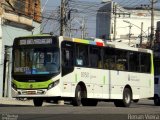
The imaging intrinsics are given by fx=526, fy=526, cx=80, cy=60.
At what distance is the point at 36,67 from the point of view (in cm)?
2398

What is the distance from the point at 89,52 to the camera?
25.7m

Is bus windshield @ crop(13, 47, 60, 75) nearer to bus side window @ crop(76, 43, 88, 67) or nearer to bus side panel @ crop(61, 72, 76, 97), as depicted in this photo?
bus side panel @ crop(61, 72, 76, 97)

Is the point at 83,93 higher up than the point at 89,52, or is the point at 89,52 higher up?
the point at 89,52

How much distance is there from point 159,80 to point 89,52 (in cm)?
1406

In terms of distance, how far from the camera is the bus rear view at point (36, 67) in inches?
936

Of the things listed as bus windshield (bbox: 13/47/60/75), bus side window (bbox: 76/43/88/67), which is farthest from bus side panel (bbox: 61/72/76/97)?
bus side window (bbox: 76/43/88/67)

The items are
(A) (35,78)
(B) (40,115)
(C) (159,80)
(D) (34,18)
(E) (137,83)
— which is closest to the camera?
(B) (40,115)

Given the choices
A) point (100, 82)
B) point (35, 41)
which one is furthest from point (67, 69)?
point (100, 82)

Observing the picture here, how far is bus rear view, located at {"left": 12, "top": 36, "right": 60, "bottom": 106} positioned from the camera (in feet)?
78.0

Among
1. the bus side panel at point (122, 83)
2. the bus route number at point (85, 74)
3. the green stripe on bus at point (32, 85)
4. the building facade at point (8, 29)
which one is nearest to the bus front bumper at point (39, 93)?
the green stripe on bus at point (32, 85)

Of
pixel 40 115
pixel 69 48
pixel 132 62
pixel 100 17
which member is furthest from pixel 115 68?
pixel 100 17

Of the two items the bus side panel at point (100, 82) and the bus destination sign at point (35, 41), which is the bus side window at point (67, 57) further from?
the bus side panel at point (100, 82)

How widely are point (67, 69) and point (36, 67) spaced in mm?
1429

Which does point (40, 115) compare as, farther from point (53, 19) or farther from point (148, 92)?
point (53, 19)
